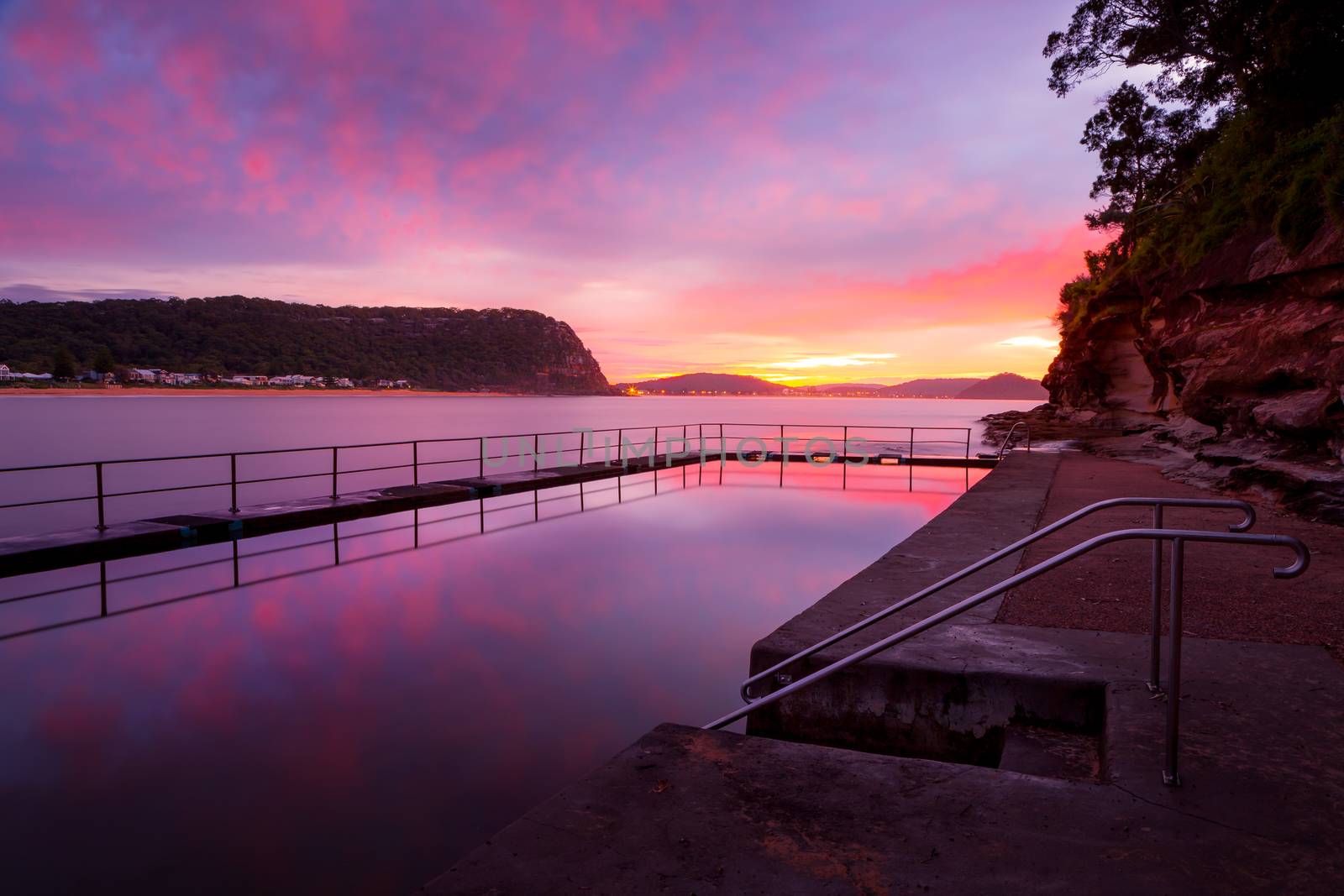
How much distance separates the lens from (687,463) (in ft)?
88.7

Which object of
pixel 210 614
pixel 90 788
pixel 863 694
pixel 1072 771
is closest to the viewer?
pixel 1072 771

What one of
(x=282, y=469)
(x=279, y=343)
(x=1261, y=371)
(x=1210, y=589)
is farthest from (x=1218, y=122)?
(x=279, y=343)

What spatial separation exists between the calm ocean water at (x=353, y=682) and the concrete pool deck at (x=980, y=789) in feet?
8.60

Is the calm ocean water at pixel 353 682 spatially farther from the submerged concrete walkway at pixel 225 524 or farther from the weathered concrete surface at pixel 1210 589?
the weathered concrete surface at pixel 1210 589

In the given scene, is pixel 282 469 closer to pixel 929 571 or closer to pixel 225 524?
pixel 225 524

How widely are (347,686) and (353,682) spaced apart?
0.12m

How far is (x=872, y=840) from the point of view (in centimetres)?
262

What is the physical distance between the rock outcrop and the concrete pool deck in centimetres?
721

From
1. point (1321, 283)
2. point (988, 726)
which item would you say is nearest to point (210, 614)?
point (988, 726)

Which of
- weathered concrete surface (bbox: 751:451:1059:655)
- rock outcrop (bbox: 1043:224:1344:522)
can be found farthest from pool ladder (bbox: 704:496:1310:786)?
rock outcrop (bbox: 1043:224:1344:522)

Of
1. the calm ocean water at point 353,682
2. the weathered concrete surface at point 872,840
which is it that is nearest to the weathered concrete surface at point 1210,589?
the weathered concrete surface at point 872,840

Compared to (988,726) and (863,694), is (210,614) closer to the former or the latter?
(863,694)

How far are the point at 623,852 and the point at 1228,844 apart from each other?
1.97 m

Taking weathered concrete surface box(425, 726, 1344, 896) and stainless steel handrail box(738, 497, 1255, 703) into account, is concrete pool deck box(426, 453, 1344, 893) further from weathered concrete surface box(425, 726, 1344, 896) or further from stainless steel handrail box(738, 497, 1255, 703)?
stainless steel handrail box(738, 497, 1255, 703)
